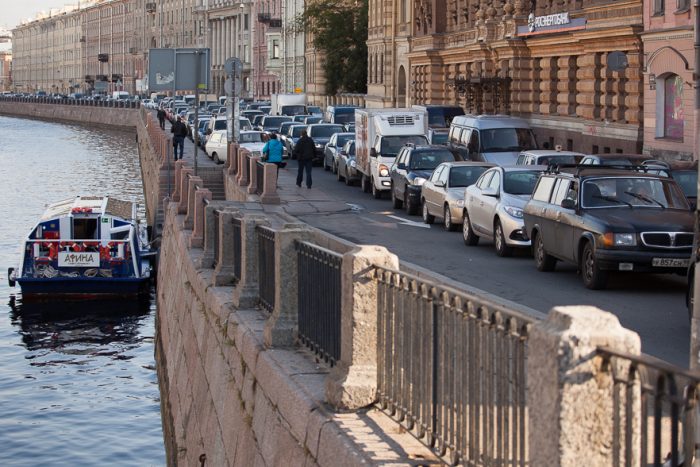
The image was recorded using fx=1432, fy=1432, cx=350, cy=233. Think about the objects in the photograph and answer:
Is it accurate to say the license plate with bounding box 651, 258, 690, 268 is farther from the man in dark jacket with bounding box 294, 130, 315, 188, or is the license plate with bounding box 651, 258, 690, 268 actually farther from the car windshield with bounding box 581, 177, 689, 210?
the man in dark jacket with bounding box 294, 130, 315, 188

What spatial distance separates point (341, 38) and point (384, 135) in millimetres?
57538

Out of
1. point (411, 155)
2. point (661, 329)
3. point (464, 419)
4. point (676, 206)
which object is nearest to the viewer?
point (464, 419)

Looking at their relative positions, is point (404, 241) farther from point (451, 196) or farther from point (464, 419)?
point (464, 419)

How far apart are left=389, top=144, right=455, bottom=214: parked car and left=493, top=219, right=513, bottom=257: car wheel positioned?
324 inches

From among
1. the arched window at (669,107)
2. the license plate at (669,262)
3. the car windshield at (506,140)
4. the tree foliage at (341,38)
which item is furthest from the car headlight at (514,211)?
the tree foliage at (341,38)

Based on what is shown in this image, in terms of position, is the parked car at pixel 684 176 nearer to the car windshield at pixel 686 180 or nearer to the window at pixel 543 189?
the car windshield at pixel 686 180

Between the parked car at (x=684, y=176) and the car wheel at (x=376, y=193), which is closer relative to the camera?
the parked car at (x=684, y=176)

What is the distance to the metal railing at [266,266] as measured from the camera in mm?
11398

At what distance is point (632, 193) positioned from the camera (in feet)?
60.6

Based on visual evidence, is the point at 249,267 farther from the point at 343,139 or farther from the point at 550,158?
the point at 343,139

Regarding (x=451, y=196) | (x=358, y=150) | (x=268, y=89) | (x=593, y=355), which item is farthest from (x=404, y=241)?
(x=268, y=89)

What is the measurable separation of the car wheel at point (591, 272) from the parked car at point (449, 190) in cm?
860

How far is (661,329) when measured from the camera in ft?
47.1

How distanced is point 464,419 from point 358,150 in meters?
33.9
